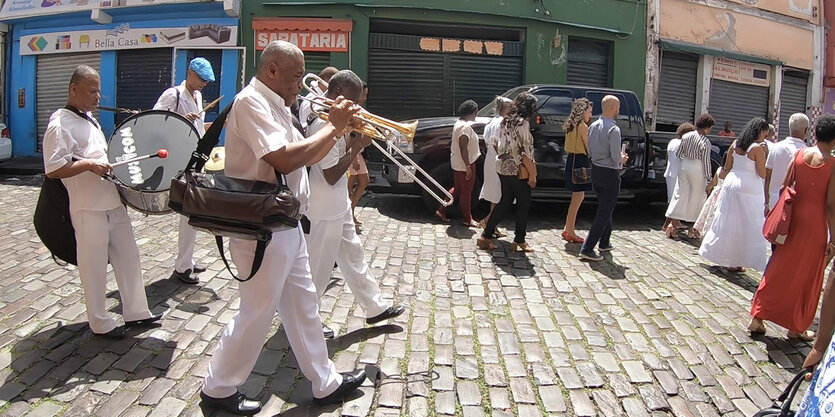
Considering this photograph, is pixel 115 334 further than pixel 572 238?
No

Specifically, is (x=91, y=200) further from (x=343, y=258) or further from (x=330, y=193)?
(x=343, y=258)

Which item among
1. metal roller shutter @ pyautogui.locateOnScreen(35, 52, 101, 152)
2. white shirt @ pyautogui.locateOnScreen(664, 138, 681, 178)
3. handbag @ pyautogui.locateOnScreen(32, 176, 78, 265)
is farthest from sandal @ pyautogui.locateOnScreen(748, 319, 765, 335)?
metal roller shutter @ pyautogui.locateOnScreen(35, 52, 101, 152)

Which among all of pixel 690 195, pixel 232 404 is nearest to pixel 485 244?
pixel 690 195

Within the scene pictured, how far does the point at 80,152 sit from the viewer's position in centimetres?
365

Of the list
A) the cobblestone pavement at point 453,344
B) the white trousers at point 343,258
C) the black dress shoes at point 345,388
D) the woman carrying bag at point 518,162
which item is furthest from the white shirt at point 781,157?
the black dress shoes at point 345,388

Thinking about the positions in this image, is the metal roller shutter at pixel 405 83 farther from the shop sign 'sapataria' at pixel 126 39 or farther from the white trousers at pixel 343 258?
the white trousers at pixel 343 258

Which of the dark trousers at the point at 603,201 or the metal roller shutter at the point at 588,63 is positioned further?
the metal roller shutter at the point at 588,63

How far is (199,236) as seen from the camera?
6.40m

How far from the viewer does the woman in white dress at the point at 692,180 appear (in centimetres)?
759

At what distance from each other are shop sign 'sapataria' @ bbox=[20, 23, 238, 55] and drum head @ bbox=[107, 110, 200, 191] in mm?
9352

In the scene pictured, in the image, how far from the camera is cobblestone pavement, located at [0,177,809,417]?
130 inches

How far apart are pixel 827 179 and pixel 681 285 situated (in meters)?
1.78

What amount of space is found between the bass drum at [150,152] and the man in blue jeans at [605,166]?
4.14 meters

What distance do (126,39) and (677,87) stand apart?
13.4m
